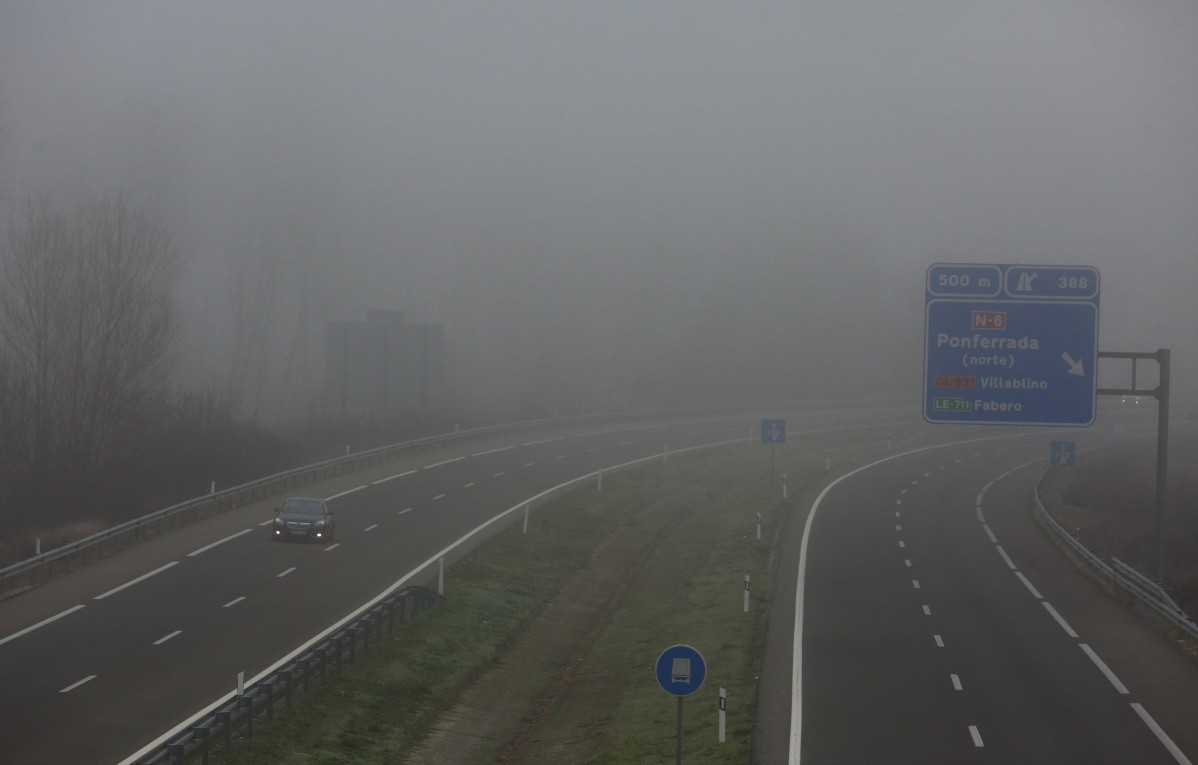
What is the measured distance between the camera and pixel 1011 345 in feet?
85.7

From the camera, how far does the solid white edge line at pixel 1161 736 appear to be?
16.7 meters

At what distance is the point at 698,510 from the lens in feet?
168

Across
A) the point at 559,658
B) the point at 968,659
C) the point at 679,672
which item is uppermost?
the point at 679,672

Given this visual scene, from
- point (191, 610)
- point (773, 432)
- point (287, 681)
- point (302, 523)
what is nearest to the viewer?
point (287, 681)

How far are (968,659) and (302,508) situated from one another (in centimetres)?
2137

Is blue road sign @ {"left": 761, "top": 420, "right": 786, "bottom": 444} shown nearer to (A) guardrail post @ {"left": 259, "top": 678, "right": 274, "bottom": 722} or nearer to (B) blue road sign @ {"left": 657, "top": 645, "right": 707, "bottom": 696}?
(A) guardrail post @ {"left": 259, "top": 678, "right": 274, "bottom": 722}

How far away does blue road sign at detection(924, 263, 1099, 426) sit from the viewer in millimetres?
25844

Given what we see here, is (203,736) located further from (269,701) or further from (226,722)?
(269,701)

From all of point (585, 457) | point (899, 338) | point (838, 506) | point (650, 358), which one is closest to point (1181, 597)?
point (838, 506)

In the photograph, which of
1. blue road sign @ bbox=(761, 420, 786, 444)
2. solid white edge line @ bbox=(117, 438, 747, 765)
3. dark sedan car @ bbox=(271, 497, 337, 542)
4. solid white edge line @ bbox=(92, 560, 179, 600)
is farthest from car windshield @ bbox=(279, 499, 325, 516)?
blue road sign @ bbox=(761, 420, 786, 444)

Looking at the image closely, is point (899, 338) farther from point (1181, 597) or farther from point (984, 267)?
point (984, 267)

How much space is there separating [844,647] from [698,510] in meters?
26.6

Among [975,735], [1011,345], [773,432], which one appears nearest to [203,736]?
[975,735]

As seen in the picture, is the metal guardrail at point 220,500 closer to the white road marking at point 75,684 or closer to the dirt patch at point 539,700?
the white road marking at point 75,684
